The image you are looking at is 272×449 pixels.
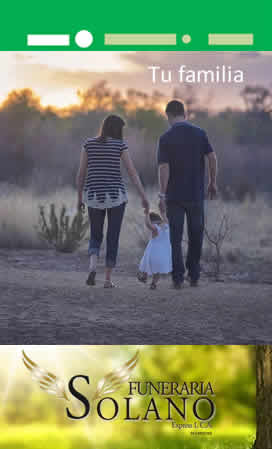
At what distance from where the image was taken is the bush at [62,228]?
578cm

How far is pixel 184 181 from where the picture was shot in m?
5.34

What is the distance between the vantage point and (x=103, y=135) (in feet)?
17.6

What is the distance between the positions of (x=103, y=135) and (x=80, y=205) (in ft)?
2.00

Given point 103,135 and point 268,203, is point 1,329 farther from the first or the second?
point 268,203

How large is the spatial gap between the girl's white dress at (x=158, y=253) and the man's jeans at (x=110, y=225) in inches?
10.3

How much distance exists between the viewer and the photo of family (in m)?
4.92

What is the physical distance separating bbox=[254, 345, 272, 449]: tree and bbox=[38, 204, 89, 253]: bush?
72.4 inches

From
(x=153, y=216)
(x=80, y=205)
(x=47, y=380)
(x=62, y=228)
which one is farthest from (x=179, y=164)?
(x=47, y=380)
